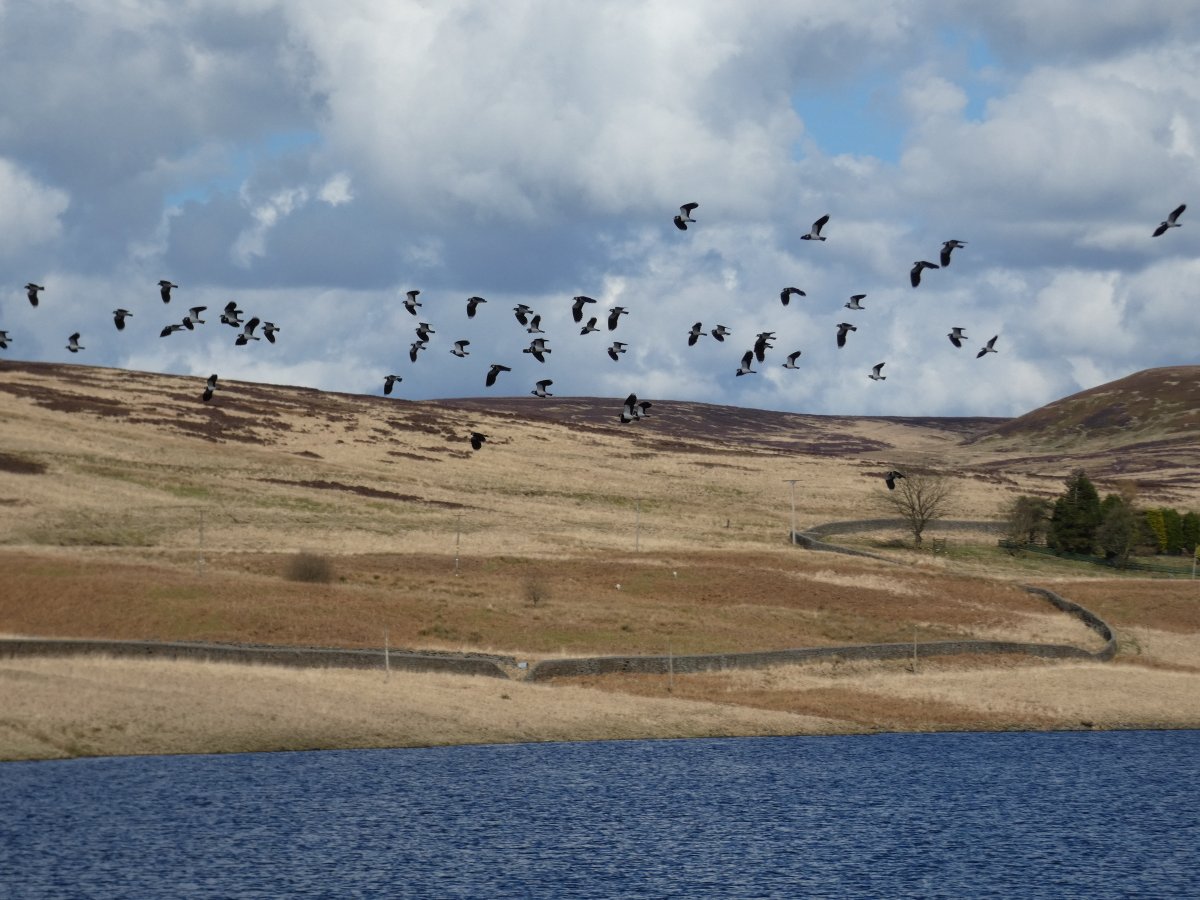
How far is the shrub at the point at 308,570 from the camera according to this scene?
9738 centimetres

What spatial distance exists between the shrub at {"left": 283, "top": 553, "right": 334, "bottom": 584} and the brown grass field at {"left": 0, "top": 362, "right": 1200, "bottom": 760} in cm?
94

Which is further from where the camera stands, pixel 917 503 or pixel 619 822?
pixel 917 503

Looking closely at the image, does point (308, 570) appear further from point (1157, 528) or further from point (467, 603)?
point (1157, 528)

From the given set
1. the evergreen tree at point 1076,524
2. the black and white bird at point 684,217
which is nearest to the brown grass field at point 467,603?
the evergreen tree at point 1076,524

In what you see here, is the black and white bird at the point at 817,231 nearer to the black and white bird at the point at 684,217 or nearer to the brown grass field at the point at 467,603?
the black and white bird at the point at 684,217

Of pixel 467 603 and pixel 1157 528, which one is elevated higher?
pixel 1157 528

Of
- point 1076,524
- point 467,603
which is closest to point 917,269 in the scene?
point 467,603

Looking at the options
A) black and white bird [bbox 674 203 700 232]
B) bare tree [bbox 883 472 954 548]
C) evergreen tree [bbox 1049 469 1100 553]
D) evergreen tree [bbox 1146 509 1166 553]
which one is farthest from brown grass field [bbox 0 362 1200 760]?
black and white bird [bbox 674 203 700 232]

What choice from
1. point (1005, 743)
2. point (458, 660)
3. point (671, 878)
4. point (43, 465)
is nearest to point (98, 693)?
point (458, 660)

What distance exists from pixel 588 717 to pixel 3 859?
30.4 meters

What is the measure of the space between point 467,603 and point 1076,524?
240 feet

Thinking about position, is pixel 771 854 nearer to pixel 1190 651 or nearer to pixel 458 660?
pixel 458 660

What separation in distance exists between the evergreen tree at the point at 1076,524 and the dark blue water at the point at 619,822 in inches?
2873

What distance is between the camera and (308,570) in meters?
97.7
